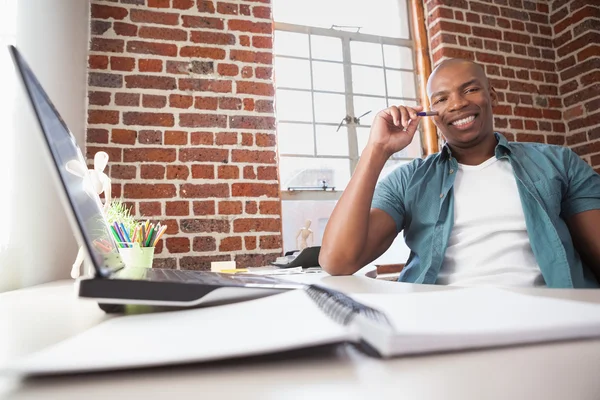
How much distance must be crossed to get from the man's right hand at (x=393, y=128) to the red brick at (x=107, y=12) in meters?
1.43

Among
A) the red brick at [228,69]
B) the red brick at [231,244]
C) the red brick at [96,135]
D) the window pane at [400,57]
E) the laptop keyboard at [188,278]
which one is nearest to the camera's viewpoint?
the laptop keyboard at [188,278]

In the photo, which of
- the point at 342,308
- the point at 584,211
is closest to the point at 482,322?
the point at 342,308

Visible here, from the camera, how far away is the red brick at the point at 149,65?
1.89 metres

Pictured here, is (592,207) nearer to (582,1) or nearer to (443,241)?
(443,241)

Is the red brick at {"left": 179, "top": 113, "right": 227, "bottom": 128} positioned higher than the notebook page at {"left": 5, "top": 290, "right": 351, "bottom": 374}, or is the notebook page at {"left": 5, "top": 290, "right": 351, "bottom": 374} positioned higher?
the red brick at {"left": 179, "top": 113, "right": 227, "bottom": 128}

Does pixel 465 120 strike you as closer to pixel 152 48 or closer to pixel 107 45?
pixel 152 48

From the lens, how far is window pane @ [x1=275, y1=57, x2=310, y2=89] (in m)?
2.41

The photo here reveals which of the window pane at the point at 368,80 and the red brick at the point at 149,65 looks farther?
the window pane at the point at 368,80

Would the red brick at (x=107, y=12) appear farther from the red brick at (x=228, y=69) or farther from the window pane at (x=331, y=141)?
the window pane at (x=331, y=141)

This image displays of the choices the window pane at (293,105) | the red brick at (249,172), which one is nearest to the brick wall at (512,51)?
the window pane at (293,105)

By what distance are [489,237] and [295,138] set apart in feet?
4.92

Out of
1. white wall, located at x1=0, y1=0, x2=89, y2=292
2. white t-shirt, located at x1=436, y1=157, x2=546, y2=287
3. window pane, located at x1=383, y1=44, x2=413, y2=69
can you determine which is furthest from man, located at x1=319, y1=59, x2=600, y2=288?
window pane, located at x1=383, y1=44, x2=413, y2=69

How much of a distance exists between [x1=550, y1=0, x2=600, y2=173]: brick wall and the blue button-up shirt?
168 centimetres

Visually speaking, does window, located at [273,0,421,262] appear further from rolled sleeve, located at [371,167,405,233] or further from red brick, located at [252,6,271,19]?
rolled sleeve, located at [371,167,405,233]
